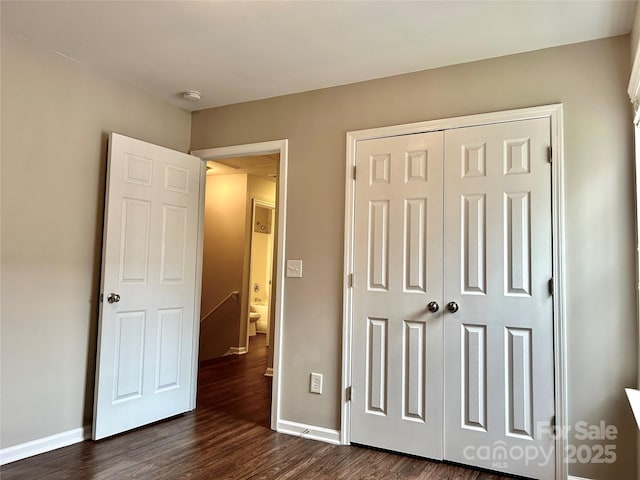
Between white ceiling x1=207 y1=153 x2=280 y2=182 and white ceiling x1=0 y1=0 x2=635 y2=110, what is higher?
white ceiling x1=0 y1=0 x2=635 y2=110

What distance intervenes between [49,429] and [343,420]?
1.83m

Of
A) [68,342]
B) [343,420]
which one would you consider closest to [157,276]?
[68,342]

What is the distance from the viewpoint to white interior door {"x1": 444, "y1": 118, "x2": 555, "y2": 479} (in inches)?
97.5

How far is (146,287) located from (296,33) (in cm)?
201

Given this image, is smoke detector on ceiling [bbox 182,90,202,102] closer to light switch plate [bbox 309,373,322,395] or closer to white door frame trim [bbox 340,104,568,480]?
white door frame trim [bbox 340,104,568,480]

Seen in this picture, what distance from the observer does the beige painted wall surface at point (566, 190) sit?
235 centimetres

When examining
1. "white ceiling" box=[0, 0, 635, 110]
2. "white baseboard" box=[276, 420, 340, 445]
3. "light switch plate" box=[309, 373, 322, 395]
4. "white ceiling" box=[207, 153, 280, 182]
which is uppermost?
"white ceiling" box=[0, 0, 635, 110]

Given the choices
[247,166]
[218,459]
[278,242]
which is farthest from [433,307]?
[247,166]

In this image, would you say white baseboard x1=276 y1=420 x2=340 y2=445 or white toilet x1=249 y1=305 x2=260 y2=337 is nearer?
white baseboard x1=276 y1=420 x2=340 y2=445

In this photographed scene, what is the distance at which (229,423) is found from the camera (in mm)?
3328

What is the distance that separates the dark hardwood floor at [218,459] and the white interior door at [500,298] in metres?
0.27

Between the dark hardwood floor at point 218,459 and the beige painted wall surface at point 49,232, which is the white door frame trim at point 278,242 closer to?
the dark hardwood floor at point 218,459

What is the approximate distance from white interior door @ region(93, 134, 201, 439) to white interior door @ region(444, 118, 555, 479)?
2.01 m

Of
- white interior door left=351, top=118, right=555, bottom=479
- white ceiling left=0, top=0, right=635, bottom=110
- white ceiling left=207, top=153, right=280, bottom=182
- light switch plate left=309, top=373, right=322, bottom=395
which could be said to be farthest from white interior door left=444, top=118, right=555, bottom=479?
white ceiling left=207, top=153, right=280, bottom=182
